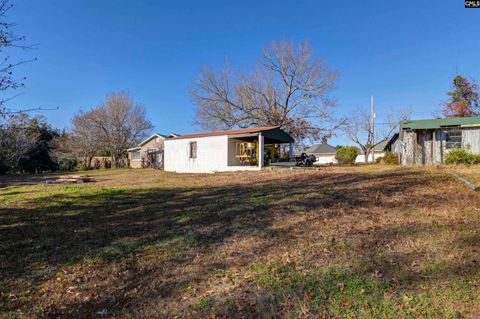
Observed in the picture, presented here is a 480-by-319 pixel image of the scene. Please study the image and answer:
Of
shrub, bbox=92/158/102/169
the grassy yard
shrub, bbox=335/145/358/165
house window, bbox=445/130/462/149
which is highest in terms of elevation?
house window, bbox=445/130/462/149

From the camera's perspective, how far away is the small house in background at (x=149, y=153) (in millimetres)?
31264

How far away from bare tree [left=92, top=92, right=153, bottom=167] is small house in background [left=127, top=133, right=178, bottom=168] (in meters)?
1.37

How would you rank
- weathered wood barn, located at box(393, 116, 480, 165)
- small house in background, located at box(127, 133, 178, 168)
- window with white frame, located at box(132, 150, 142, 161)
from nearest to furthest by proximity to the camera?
weathered wood barn, located at box(393, 116, 480, 165) < small house in background, located at box(127, 133, 178, 168) < window with white frame, located at box(132, 150, 142, 161)

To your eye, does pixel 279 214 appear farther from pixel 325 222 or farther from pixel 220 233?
pixel 220 233

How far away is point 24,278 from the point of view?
11.4 feet

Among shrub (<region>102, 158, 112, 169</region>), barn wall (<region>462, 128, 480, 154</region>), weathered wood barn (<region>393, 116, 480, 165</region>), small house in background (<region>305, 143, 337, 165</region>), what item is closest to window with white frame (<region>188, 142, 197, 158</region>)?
weathered wood barn (<region>393, 116, 480, 165</region>)

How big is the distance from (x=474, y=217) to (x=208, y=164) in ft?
54.3

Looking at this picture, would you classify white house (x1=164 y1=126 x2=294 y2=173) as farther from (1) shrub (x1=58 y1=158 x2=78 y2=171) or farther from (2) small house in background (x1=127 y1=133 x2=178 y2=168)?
(1) shrub (x1=58 y1=158 x2=78 y2=171)

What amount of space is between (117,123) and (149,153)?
528 centimetres

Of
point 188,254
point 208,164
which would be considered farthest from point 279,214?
point 208,164

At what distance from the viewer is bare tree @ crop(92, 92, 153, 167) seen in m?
33.5

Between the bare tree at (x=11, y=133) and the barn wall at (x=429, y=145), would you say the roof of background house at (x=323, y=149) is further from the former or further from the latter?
the bare tree at (x=11, y=133)

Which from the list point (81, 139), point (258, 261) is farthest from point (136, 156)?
point (258, 261)

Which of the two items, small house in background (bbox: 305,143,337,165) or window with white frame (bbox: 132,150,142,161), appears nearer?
window with white frame (bbox: 132,150,142,161)
